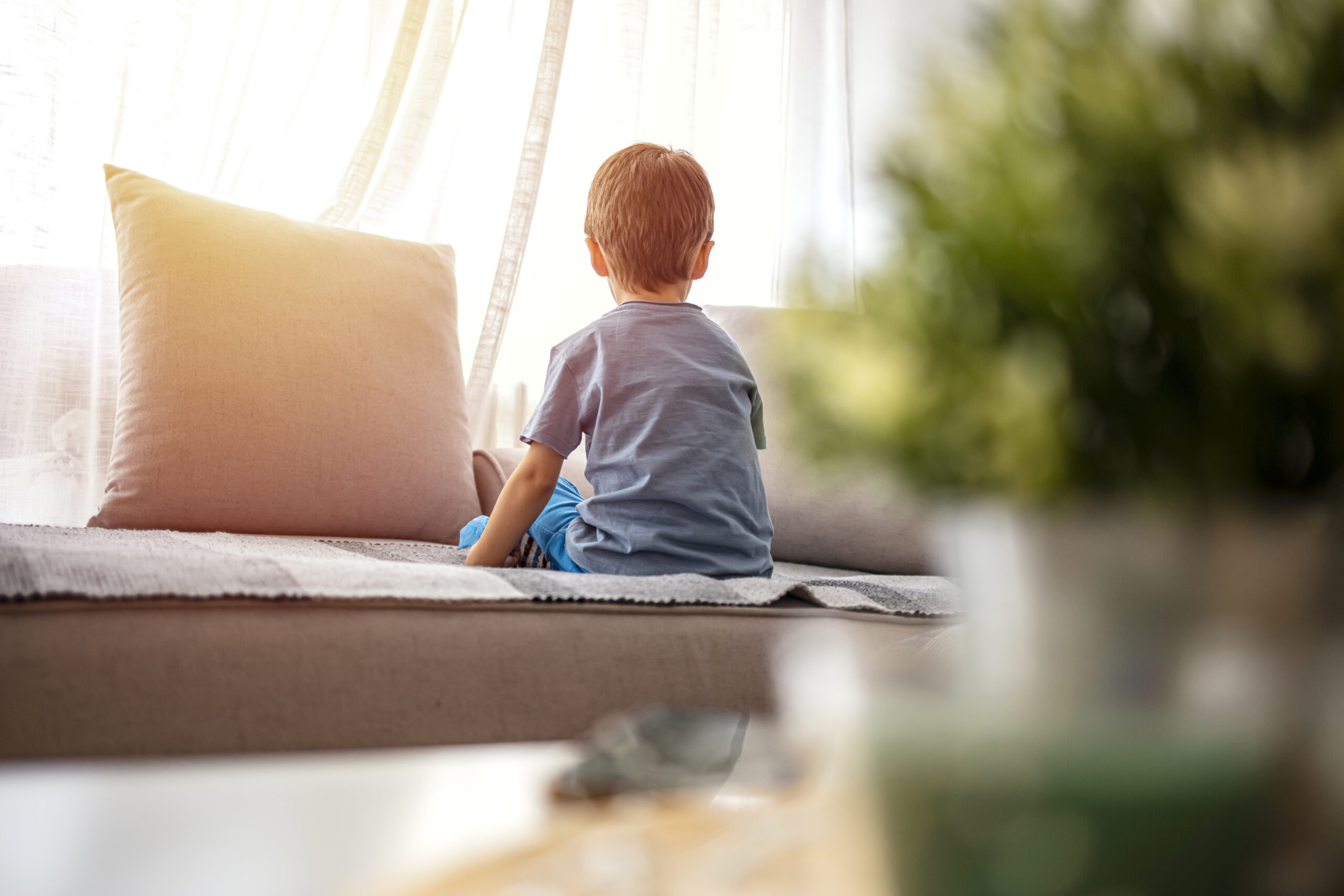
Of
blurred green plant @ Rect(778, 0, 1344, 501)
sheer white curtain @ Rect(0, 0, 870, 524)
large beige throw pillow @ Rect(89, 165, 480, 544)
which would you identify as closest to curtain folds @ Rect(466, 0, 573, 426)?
sheer white curtain @ Rect(0, 0, 870, 524)

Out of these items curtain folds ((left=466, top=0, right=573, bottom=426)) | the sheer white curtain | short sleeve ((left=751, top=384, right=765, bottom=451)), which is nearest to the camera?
short sleeve ((left=751, top=384, right=765, bottom=451))

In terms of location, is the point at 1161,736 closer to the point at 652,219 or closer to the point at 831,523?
the point at 652,219

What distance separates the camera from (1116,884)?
189 millimetres

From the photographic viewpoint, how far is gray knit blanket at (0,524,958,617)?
0.77 m

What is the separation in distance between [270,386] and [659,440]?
0.71 metres

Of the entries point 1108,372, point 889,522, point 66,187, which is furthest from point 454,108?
point 1108,372

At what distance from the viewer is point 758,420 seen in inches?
61.4

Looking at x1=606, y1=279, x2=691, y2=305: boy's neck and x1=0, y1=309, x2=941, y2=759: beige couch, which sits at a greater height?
x1=606, y1=279, x2=691, y2=305: boy's neck

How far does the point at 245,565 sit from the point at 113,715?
17 centimetres

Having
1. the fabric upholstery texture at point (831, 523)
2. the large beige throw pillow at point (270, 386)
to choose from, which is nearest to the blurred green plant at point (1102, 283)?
the fabric upholstery texture at point (831, 523)

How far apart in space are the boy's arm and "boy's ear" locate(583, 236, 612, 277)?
41 cm

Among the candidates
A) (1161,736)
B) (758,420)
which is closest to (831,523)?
(758,420)

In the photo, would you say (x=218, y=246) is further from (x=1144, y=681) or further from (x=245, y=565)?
(x=1144, y=681)

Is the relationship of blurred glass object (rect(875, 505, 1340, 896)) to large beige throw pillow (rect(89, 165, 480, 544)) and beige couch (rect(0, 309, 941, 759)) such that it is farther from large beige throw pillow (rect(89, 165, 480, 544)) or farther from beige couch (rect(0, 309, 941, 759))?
large beige throw pillow (rect(89, 165, 480, 544))
